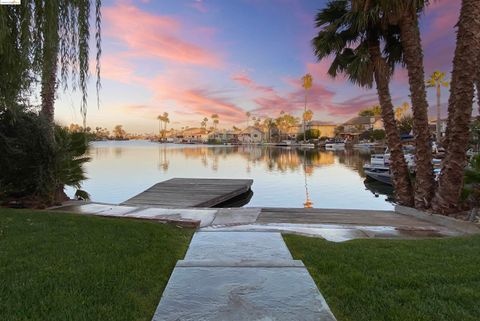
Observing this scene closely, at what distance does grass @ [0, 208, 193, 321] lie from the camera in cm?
316

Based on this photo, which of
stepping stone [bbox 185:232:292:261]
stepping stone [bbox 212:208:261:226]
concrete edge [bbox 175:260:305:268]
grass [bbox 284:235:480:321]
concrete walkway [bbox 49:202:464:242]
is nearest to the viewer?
grass [bbox 284:235:480:321]

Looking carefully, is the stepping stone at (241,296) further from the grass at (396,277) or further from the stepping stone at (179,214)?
the stepping stone at (179,214)

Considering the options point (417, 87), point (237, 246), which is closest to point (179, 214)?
point (237, 246)

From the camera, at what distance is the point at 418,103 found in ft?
32.1

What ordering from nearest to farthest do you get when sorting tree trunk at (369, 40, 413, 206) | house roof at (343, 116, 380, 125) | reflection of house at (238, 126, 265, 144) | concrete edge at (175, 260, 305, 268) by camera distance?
concrete edge at (175, 260, 305, 268) < tree trunk at (369, 40, 413, 206) < house roof at (343, 116, 380, 125) < reflection of house at (238, 126, 265, 144)

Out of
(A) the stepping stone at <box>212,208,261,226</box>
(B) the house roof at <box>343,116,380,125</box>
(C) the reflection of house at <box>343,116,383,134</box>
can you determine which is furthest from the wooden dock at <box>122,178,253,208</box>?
(B) the house roof at <box>343,116,380,125</box>

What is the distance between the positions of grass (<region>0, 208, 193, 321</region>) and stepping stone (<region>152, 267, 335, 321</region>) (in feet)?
0.74

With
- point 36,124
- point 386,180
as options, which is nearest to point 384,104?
point 36,124

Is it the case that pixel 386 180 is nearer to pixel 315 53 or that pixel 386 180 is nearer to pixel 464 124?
pixel 315 53

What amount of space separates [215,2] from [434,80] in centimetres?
6138

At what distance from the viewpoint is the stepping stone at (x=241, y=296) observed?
10.2 ft

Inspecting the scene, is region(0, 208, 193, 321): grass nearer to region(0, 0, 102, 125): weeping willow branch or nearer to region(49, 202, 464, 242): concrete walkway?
region(49, 202, 464, 242): concrete walkway

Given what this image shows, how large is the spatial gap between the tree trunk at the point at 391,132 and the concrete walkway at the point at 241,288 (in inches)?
259

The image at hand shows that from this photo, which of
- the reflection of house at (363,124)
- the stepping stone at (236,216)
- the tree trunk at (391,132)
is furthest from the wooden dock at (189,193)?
the reflection of house at (363,124)
